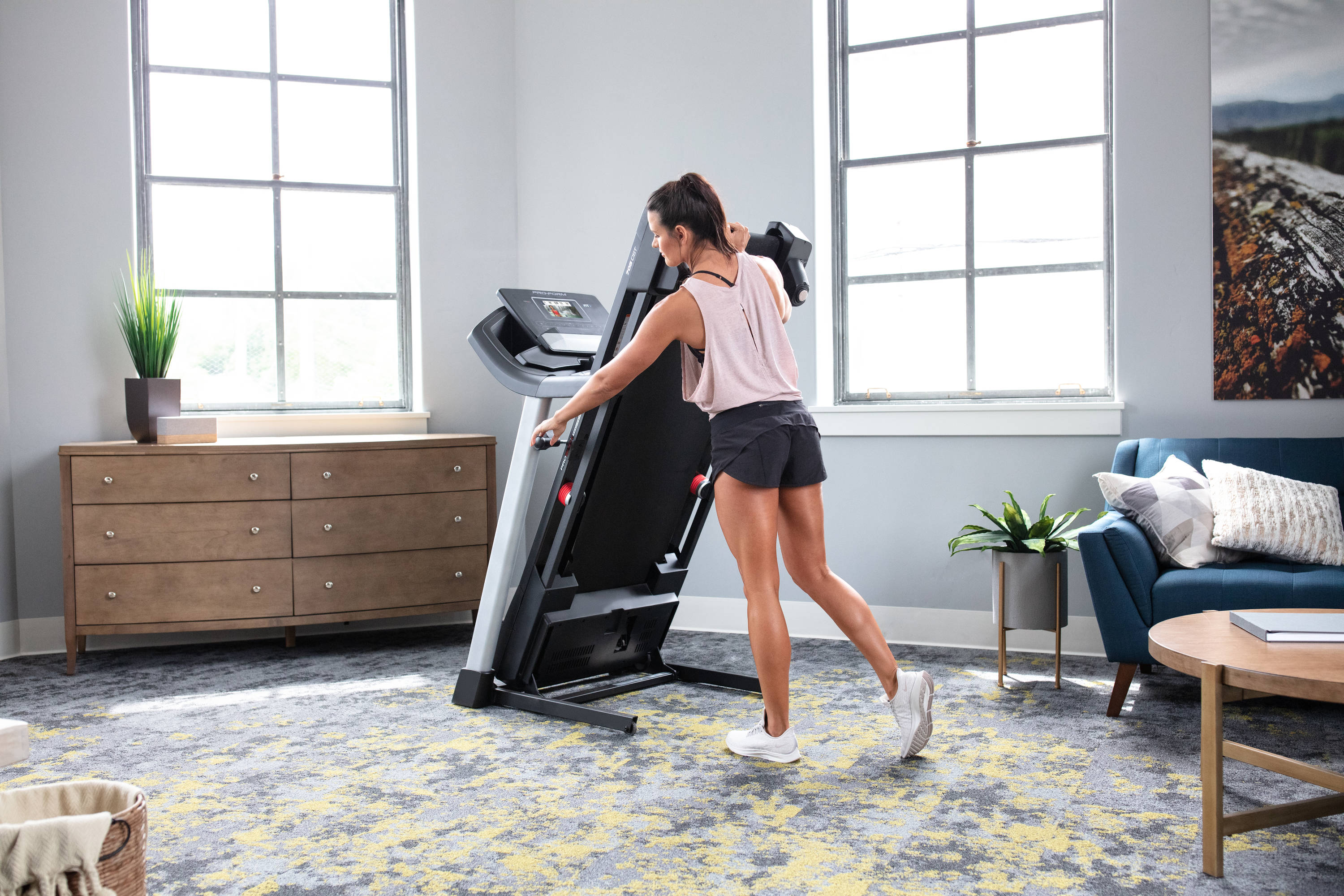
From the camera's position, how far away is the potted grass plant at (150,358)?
393 cm

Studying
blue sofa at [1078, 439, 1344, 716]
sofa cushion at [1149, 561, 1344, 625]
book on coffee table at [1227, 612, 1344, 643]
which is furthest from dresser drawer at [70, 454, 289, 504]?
book on coffee table at [1227, 612, 1344, 643]

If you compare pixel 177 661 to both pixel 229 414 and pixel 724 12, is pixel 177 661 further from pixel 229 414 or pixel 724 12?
pixel 724 12

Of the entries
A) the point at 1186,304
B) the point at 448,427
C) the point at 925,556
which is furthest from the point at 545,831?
the point at 1186,304

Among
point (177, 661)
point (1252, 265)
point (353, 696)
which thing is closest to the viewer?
A: point (353, 696)

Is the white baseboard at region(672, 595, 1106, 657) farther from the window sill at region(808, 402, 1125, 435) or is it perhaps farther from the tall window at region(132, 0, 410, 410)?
the tall window at region(132, 0, 410, 410)

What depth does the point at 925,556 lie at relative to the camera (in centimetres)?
411

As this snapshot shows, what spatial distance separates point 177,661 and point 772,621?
271 cm

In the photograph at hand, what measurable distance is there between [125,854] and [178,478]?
2.79 m

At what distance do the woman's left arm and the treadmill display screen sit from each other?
0.63 m

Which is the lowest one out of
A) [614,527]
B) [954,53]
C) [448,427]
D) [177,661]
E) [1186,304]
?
[177,661]

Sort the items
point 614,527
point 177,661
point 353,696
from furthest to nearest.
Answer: point 177,661 < point 353,696 < point 614,527

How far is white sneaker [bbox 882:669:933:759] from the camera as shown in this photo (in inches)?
102

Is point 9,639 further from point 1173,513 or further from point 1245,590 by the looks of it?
point 1245,590

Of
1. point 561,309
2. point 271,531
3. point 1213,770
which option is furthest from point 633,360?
point 271,531
